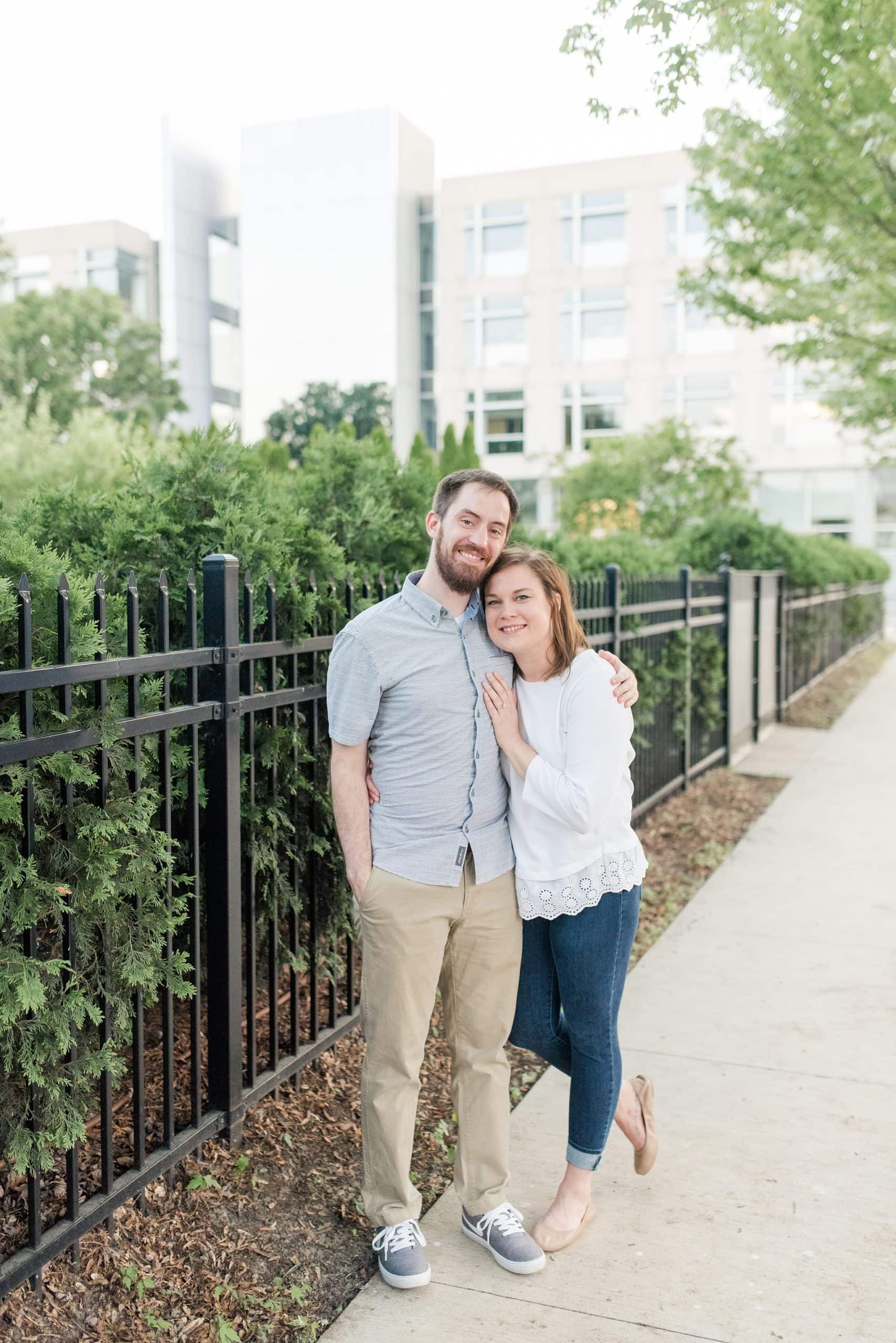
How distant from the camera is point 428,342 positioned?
63500 millimetres

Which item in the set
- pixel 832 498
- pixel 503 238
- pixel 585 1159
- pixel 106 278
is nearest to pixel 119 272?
pixel 106 278

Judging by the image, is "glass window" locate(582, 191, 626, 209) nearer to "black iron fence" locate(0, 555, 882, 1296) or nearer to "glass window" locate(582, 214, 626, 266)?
"glass window" locate(582, 214, 626, 266)

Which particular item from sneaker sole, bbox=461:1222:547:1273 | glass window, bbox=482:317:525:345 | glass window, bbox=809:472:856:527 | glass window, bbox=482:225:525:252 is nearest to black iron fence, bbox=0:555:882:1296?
sneaker sole, bbox=461:1222:547:1273

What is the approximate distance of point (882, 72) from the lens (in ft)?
26.9

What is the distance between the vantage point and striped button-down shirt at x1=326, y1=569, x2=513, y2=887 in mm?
2898

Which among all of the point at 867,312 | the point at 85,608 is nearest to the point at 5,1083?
the point at 85,608

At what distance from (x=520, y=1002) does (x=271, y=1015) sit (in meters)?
0.86

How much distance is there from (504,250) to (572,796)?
59.2 meters

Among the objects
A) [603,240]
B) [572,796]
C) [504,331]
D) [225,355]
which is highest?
[603,240]

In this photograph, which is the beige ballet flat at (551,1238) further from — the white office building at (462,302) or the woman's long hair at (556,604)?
the white office building at (462,302)

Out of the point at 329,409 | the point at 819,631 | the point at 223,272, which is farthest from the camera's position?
the point at 223,272

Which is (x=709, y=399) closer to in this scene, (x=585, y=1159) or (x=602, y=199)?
(x=602, y=199)

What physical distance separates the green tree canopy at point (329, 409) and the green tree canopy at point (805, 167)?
4555 cm

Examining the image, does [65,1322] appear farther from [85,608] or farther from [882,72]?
[882,72]
